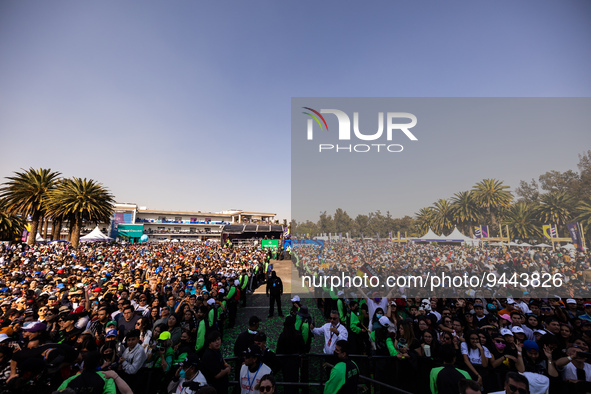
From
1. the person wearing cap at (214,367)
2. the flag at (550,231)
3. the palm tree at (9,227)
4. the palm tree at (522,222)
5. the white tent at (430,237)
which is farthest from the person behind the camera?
the palm tree at (9,227)

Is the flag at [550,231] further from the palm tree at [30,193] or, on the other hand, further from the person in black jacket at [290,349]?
the palm tree at [30,193]

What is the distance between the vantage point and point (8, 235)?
30562mm

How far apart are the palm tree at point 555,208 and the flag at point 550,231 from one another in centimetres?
25

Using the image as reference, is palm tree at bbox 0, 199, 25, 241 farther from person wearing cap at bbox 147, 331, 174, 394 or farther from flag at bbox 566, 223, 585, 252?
flag at bbox 566, 223, 585, 252

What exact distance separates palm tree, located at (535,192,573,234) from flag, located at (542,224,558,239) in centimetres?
25

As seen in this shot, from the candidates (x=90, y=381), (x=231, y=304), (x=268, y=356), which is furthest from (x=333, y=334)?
(x=231, y=304)

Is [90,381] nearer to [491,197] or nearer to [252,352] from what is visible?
[252,352]

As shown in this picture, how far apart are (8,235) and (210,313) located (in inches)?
1641

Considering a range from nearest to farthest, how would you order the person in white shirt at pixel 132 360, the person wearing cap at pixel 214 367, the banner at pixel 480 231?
the person wearing cap at pixel 214 367, the person in white shirt at pixel 132 360, the banner at pixel 480 231

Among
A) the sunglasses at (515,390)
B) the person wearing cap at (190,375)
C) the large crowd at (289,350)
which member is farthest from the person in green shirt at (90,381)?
the sunglasses at (515,390)

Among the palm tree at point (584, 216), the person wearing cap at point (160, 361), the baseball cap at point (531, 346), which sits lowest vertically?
the person wearing cap at point (160, 361)

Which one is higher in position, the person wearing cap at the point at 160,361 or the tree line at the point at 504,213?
the tree line at the point at 504,213

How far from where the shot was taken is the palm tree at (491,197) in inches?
604

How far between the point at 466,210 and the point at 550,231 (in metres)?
4.48
